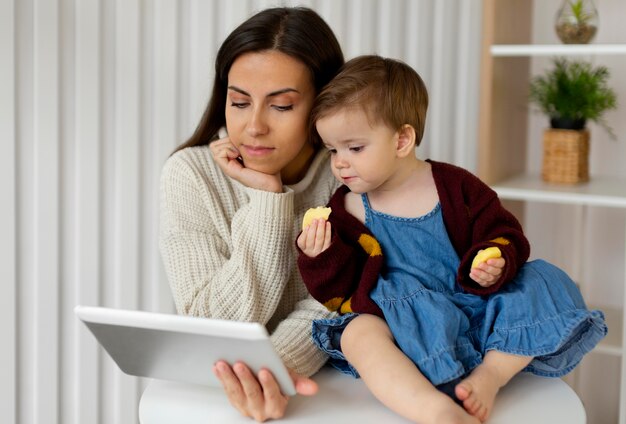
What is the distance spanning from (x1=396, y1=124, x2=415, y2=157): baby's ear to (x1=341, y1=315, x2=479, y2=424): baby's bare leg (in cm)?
24

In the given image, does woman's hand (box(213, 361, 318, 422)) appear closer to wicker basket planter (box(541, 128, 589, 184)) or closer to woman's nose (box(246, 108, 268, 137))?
woman's nose (box(246, 108, 268, 137))

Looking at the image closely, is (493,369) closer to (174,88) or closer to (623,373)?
(623,373)

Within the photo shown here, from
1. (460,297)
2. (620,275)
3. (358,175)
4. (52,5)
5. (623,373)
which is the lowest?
(623,373)

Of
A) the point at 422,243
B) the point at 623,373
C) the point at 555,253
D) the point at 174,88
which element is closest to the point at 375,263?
the point at 422,243

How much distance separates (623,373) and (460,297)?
2.65 feet

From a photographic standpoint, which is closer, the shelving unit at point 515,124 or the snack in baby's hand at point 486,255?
Result: the snack in baby's hand at point 486,255

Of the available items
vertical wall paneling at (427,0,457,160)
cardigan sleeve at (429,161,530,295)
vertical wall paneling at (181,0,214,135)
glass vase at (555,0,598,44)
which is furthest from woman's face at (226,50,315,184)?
glass vase at (555,0,598,44)

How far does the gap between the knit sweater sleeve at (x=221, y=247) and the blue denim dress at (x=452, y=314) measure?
0.40 ft

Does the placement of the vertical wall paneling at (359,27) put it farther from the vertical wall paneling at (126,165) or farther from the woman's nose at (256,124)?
the woman's nose at (256,124)

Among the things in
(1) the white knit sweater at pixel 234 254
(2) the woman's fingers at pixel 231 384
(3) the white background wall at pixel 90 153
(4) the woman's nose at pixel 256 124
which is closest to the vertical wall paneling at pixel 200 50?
(3) the white background wall at pixel 90 153

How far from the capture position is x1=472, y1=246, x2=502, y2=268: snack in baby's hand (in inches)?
45.5

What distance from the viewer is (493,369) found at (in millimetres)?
1142

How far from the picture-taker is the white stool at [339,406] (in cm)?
110

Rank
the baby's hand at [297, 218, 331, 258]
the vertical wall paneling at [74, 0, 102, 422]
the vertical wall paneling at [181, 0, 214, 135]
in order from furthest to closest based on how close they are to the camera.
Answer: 1. the vertical wall paneling at [181, 0, 214, 135]
2. the vertical wall paneling at [74, 0, 102, 422]
3. the baby's hand at [297, 218, 331, 258]
